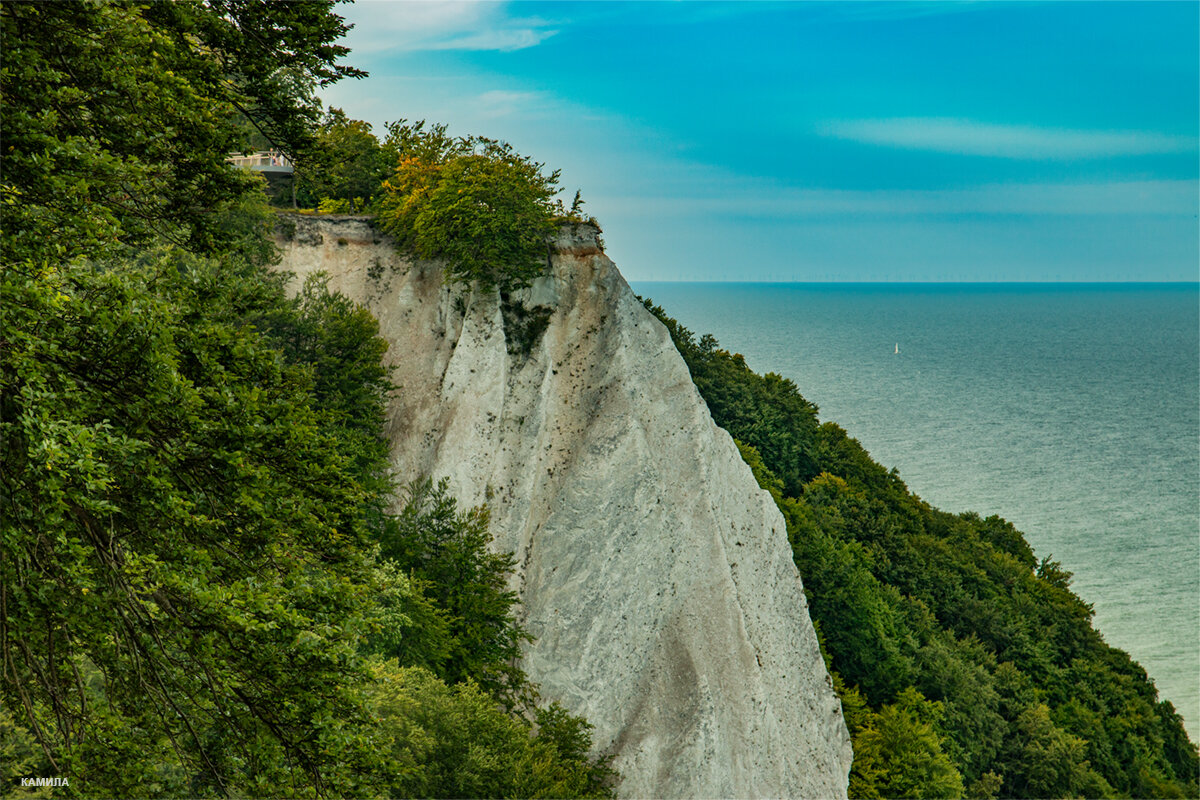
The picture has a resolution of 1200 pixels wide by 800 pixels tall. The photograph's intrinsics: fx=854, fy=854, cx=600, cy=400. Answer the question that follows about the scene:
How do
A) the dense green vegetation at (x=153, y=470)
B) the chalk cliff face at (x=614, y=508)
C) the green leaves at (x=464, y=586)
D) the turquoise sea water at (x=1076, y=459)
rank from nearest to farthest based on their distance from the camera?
the dense green vegetation at (x=153, y=470)
the green leaves at (x=464, y=586)
the chalk cliff face at (x=614, y=508)
the turquoise sea water at (x=1076, y=459)

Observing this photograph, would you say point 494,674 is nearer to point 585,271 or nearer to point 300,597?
point 585,271

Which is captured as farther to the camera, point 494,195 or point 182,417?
point 494,195

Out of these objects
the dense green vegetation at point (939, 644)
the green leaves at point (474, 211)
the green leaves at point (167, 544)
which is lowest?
the dense green vegetation at point (939, 644)

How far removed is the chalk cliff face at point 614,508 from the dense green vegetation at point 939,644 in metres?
9.40

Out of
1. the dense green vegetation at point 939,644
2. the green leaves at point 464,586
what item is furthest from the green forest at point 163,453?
the dense green vegetation at point 939,644

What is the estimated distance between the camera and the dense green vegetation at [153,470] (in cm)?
889

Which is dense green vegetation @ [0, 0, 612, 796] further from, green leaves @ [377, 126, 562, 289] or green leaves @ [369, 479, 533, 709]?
green leaves @ [377, 126, 562, 289]

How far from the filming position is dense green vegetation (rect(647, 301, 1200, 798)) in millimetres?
44656

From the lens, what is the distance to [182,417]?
31.1ft

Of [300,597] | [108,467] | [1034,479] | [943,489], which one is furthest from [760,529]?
[1034,479]

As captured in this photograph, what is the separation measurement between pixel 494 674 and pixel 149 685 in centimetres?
2004

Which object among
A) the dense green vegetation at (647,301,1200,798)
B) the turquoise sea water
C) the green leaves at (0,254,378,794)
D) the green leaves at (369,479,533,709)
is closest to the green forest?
the green leaves at (0,254,378,794)

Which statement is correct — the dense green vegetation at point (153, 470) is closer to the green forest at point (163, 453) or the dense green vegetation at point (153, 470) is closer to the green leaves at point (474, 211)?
the green forest at point (163, 453)

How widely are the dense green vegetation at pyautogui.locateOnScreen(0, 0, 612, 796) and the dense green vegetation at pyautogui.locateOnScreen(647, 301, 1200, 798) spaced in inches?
1480
